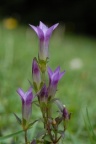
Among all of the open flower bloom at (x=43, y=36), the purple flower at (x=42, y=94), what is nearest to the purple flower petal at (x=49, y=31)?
the open flower bloom at (x=43, y=36)

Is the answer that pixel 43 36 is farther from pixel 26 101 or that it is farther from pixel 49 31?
pixel 26 101

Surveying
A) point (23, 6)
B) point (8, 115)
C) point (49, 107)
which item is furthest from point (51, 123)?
point (23, 6)

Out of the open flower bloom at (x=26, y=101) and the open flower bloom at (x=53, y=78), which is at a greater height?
the open flower bloom at (x=53, y=78)

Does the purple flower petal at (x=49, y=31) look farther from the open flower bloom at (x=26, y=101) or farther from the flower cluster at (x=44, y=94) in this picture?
the open flower bloom at (x=26, y=101)

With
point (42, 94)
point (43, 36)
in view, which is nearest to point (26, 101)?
point (42, 94)

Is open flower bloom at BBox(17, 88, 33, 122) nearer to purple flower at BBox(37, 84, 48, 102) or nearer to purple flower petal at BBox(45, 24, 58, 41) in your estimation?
purple flower at BBox(37, 84, 48, 102)

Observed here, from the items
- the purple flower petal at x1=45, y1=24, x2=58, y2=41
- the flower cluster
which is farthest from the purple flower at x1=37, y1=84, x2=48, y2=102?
the purple flower petal at x1=45, y1=24, x2=58, y2=41
